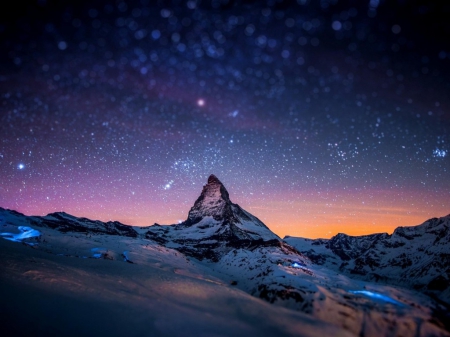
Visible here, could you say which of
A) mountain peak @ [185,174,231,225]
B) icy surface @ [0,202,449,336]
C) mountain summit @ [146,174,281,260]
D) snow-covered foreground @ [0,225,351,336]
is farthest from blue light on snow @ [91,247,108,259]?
mountain peak @ [185,174,231,225]

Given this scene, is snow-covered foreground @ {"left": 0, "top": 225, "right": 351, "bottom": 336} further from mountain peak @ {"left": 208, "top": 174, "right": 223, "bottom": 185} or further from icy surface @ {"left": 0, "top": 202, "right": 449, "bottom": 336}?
mountain peak @ {"left": 208, "top": 174, "right": 223, "bottom": 185}

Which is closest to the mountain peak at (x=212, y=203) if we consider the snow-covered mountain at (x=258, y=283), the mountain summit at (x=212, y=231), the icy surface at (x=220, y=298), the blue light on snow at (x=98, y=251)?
the mountain summit at (x=212, y=231)

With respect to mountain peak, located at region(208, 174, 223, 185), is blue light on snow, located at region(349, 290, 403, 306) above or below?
below

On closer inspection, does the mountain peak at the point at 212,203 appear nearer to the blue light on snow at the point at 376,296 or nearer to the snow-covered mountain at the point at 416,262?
the blue light on snow at the point at 376,296

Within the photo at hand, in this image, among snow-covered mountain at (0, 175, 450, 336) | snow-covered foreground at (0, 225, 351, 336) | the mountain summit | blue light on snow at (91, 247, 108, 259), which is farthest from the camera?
the mountain summit

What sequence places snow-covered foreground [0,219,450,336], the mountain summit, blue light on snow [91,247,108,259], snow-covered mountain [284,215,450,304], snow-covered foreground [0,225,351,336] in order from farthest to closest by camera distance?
snow-covered mountain [284,215,450,304]
the mountain summit
blue light on snow [91,247,108,259]
snow-covered foreground [0,219,450,336]
snow-covered foreground [0,225,351,336]

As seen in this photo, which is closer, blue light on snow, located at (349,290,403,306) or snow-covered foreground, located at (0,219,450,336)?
snow-covered foreground, located at (0,219,450,336)

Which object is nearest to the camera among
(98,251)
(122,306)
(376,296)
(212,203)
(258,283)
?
(122,306)

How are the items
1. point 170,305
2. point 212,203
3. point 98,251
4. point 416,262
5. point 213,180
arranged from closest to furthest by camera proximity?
point 170,305, point 98,251, point 212,203, point 213,180, point 416,262

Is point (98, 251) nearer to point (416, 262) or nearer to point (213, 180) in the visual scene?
point (213, 180)

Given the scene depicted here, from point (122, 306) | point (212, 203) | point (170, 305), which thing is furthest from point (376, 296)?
point (212, 203)

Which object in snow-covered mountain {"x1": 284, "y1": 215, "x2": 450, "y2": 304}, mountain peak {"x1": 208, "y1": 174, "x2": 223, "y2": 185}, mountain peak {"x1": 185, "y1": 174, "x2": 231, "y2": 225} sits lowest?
snow-covered mountain {"x1": 284, "y1": 215, "x2": 450, "y2": 304}

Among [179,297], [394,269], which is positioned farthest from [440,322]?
[394,269]

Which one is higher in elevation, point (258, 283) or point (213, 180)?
point (213, 180)
